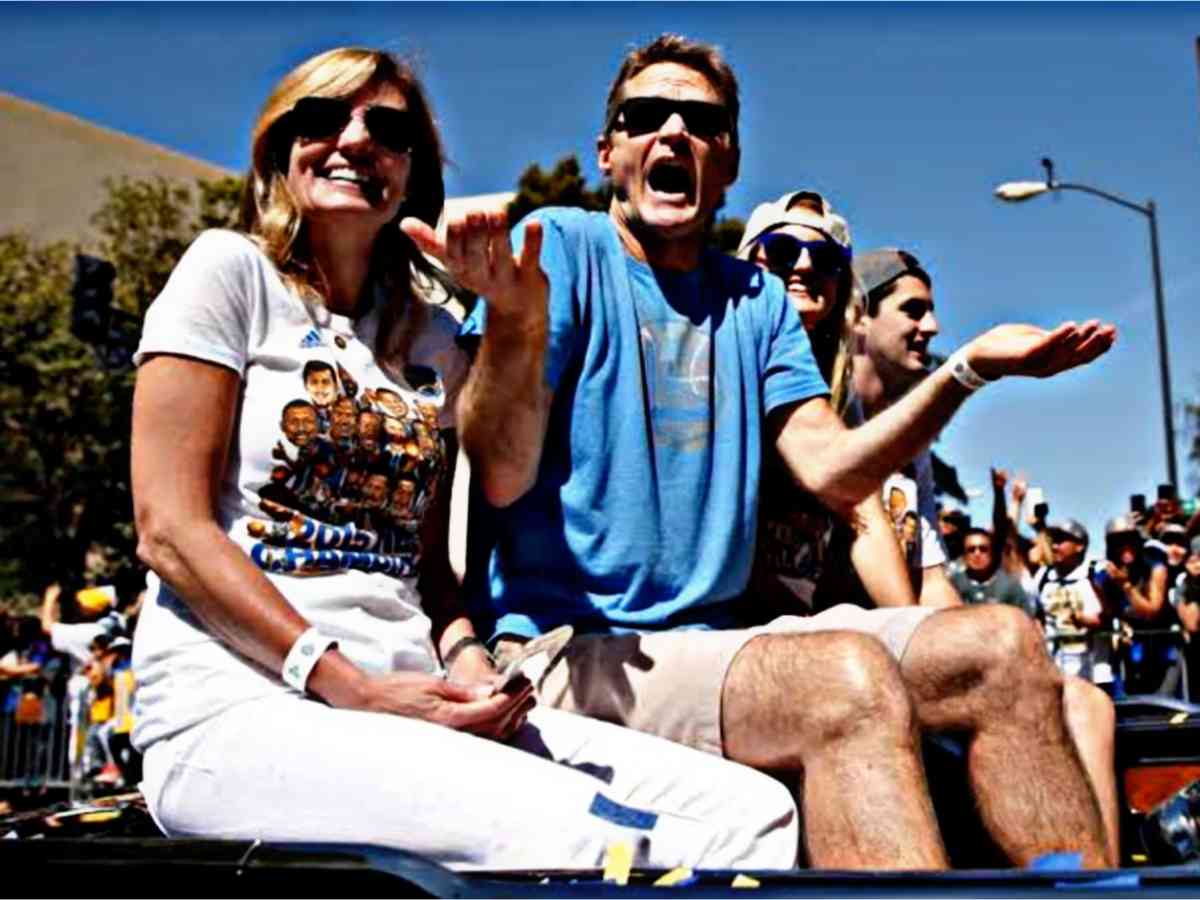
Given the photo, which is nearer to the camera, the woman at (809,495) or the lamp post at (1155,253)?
the woman at (809,495)

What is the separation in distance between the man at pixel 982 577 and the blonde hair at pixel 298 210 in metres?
6.16

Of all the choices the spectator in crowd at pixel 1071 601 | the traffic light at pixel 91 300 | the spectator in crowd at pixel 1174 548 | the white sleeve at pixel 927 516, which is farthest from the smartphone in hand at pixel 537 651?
the traffic light at pixel 91 300

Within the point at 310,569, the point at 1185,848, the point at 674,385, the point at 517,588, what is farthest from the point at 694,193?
the point at 1185,848

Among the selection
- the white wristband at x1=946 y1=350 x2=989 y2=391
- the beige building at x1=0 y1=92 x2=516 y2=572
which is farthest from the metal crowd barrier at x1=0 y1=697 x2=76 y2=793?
the beige building at x1=0 y1=92 x2=516 y2=572

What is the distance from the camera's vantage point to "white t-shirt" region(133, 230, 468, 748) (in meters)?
2.26

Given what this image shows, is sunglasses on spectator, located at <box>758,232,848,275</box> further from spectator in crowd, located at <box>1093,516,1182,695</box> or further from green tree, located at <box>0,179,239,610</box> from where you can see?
green tree, located at <box>0,179,239,610</box>

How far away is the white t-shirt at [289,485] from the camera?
2.26 metres

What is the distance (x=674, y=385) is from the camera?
9.32 ft

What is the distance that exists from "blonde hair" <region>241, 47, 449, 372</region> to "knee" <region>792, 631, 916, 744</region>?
90 centimetres

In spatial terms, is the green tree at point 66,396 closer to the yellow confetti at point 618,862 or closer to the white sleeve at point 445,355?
the white sleeve at point 445,355

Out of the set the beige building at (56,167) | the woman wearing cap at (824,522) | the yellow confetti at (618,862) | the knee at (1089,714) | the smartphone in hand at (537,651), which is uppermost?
the beige building at (56,167)

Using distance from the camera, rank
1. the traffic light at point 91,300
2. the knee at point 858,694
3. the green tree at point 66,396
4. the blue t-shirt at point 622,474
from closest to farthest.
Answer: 1. the knee at point 858,694
2. the blue t-shirt at point 622,474
3. the traffic light at point 91,300
4. the green tree at point 66,396

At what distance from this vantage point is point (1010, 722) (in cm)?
236

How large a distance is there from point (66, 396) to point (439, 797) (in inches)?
1061
